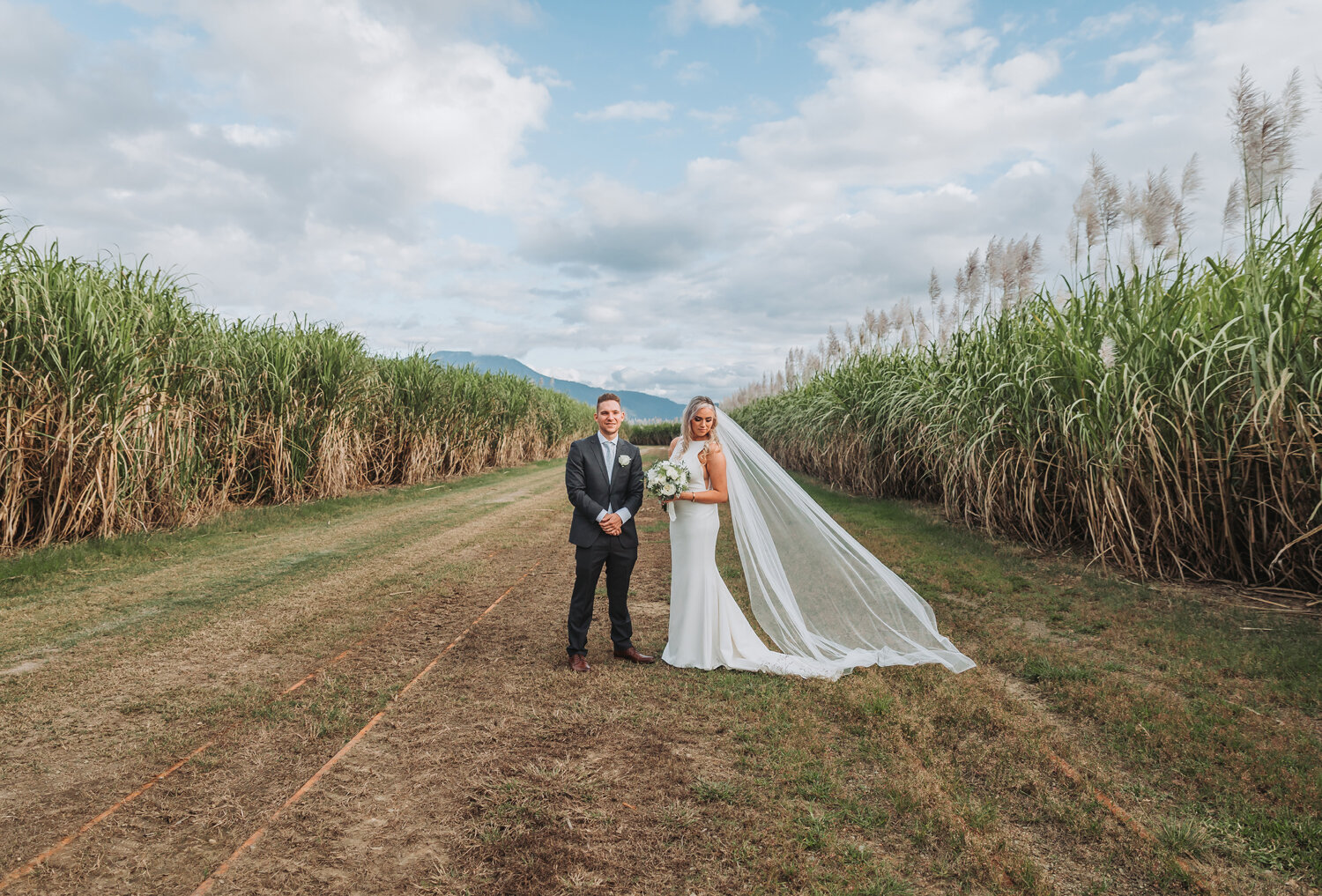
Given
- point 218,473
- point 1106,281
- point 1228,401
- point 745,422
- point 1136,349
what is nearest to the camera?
point 1228,401

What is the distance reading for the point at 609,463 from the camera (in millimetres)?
4594

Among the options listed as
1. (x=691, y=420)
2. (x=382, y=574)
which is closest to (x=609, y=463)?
(x=691, y=420)

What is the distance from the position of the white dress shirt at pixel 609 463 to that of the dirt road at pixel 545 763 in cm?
102

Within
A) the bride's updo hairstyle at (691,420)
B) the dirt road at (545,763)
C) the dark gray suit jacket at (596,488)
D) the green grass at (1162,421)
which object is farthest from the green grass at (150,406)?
the green grass at (1162,421)

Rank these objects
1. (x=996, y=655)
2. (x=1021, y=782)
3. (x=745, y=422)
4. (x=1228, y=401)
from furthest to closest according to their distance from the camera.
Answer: (x=745, y=422), (x=1228, y=401), (x=996, y=655), (x=1021, y=782)

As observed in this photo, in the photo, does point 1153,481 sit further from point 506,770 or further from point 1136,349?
point 506,770

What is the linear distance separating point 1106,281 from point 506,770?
686 centimetres

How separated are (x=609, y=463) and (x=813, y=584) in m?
1.76

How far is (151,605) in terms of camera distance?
552cm

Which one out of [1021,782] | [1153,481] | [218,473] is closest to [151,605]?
[218,473]

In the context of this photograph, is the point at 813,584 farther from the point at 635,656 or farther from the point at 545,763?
the point at 545,763

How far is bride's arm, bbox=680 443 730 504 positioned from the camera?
4.48 m

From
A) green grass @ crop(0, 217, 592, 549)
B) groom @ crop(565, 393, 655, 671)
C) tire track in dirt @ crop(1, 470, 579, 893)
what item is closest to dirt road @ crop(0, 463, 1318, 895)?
tire track in dirt @ crop(1, 470, 579, 893)

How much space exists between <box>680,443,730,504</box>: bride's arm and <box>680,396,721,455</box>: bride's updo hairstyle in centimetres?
12
